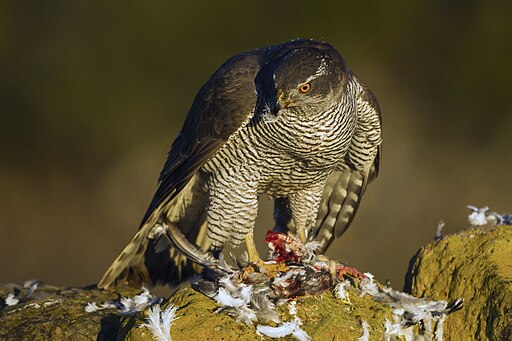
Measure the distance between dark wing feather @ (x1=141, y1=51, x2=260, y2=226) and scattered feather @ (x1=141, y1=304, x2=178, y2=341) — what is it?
168cm

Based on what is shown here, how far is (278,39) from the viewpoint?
12609 mm

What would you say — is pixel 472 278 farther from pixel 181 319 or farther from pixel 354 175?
pixel 354 175

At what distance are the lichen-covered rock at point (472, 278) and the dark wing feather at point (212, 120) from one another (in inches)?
57.4

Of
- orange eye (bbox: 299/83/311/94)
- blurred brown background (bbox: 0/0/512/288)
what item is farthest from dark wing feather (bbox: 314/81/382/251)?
blurred brown background (bbox: 0/0/512/288)

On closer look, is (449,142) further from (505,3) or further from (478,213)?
(478,213)

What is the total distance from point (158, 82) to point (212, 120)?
260 inches

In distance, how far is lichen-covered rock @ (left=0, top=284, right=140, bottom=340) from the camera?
5.29m

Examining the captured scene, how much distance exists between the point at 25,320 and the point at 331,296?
1763 mm

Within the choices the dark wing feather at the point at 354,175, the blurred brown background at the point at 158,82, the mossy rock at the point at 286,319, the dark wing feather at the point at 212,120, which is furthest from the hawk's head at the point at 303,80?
the blurred brown background at the point at 158,82

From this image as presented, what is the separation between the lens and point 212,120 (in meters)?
6.21

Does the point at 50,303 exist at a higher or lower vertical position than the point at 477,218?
lower

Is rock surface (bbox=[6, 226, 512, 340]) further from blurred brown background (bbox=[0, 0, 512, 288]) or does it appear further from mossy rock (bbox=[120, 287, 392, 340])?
blurred brown background (bbox=[0, 0, 512, 288])

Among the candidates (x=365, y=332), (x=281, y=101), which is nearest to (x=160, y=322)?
(x=365, y=332)

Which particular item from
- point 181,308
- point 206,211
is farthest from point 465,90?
point 181,308
